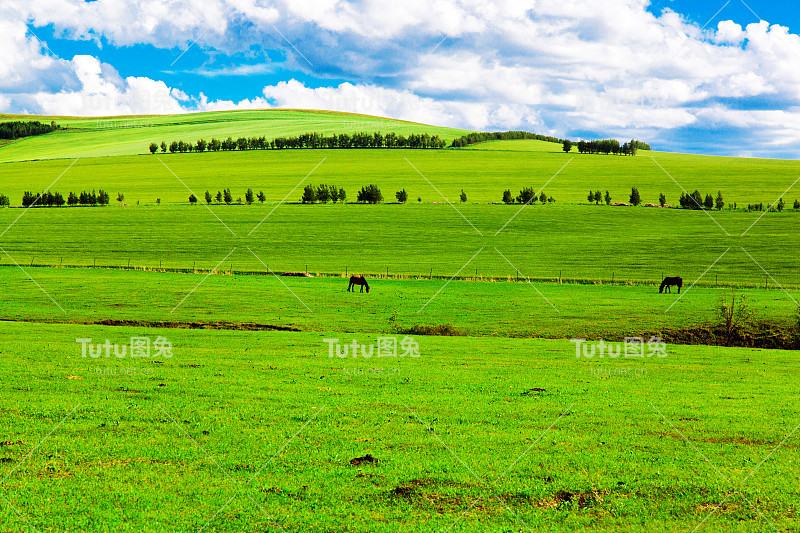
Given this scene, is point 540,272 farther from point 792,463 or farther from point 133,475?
point 133,475

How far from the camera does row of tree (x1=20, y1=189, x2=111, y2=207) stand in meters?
87.5

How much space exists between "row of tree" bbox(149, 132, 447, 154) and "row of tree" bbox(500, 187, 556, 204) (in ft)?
201

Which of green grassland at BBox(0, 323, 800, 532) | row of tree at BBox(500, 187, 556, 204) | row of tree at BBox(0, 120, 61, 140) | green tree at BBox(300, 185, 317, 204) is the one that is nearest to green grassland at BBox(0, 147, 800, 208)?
row of tree at BBox(500, 187, 556, 204)

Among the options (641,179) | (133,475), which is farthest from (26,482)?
(641,179)

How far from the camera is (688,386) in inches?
695

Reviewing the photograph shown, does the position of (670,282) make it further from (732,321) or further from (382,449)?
(382,449)

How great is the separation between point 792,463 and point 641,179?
103643 millimetres

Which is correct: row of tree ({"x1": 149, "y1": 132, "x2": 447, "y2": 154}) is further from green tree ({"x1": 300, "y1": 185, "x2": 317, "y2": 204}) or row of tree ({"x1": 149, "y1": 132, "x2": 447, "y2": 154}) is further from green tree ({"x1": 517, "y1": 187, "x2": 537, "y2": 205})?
green tree ({"x1": 517, "y1": 187, "x2": 537, "y2": 205})

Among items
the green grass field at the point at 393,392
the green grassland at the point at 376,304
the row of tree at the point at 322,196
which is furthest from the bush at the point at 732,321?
the row of tree at the point at 322,196

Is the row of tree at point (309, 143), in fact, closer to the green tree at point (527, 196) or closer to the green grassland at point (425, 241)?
the green tree at point (527, 196)

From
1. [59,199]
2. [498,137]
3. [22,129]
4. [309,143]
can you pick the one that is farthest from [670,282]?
[22,129]

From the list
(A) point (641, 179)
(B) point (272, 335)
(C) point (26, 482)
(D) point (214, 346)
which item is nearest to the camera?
(C) point (26, 482)

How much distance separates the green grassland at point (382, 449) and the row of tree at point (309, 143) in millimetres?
131630

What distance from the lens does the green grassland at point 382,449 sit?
328 inches
